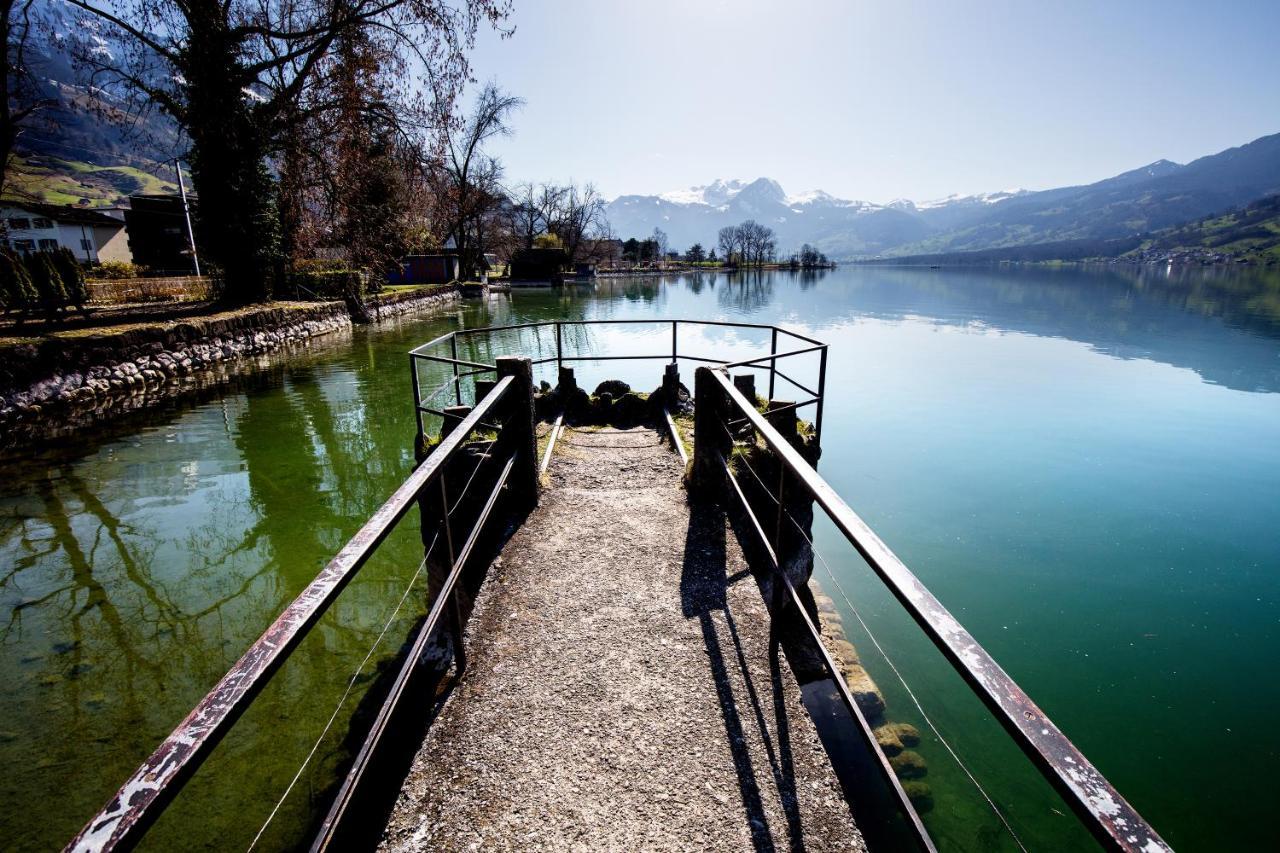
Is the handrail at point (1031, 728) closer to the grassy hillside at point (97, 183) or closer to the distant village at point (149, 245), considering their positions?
the distant village at point (149, 245)

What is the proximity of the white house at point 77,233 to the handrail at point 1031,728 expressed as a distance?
2577 inches

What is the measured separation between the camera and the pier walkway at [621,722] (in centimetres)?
219

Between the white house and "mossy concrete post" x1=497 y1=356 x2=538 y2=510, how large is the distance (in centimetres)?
6200

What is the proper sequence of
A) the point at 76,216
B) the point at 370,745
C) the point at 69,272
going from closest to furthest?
the point at 370,745, the point at 69,272, the point at 76,216

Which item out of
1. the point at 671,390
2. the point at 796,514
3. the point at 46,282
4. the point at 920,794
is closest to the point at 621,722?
the point at 920,794

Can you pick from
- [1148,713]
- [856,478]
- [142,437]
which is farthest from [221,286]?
[1148,713]

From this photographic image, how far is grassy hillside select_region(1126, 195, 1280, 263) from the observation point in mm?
152262

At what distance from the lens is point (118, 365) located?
13844 mm

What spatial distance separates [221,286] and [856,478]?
2411 centimetres

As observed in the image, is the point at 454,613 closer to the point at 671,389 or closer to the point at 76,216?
the point at 671,389

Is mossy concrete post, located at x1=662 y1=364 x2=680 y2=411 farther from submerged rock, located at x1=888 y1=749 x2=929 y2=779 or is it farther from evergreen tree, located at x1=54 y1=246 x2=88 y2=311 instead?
evergreen tree, located at x1=54 y1=246 x2=88 y2=311

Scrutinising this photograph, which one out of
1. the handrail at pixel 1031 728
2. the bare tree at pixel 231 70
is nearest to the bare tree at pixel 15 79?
the bare tree at pixel 231 70

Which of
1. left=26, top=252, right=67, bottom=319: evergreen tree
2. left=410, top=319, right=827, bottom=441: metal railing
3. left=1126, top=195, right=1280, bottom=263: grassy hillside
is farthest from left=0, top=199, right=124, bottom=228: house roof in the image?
left=1126, top=195, right=1280, bottom=263: grassy hillside

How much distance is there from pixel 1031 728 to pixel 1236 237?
250 metres
